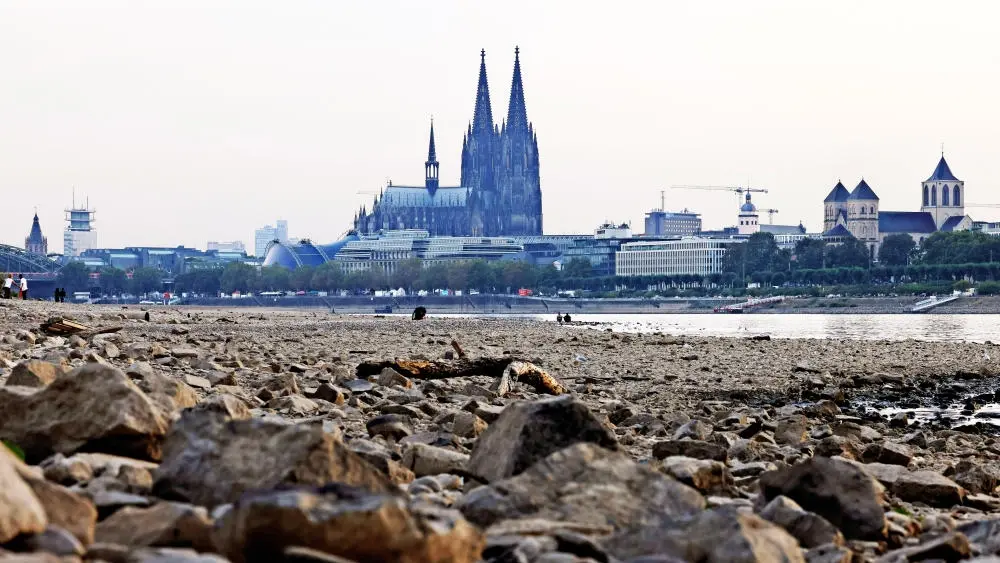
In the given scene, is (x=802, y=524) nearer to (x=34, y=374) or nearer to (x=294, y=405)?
(x=34, y=374)

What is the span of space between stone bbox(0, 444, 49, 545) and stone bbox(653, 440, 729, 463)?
4337mm

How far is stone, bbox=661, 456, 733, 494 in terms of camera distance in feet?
19.5

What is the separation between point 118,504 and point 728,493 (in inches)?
109

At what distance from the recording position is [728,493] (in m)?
6.05

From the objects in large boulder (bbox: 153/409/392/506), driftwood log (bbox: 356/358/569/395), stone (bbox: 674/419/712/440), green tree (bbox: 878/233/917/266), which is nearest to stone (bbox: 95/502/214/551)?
large boulder (bbox: 153/409/392/506)

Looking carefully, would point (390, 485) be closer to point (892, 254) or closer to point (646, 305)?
point (646, 305)

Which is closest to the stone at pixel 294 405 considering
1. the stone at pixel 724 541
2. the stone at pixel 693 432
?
the stone at pixel 693 432

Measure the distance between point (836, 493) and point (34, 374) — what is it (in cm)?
363

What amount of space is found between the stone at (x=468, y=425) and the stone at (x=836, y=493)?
2.47 metres

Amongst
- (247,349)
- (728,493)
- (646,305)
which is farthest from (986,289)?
(728,493)

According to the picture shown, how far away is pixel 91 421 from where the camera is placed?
529cm

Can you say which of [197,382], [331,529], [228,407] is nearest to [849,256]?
[197,382]

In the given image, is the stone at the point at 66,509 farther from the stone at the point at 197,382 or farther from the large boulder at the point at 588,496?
the stone at the point at 197,382

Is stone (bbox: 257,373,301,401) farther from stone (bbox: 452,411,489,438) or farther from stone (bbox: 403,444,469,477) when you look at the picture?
stone (bbox: 403,444,469,477)
